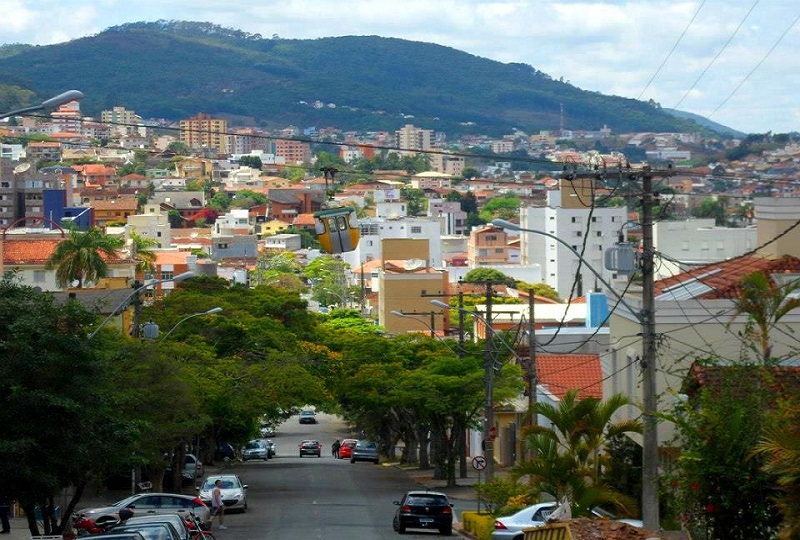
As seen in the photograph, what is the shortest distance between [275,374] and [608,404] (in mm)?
25332

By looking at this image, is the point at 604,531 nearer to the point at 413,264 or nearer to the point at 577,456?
the point at 577,456

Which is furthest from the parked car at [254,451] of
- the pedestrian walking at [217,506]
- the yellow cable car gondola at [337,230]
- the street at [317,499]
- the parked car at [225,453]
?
the yellow cable car gondola at [337,230]

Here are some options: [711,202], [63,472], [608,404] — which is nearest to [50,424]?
[63,472]

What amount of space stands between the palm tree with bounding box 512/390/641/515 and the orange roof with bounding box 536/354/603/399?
15.9 meters

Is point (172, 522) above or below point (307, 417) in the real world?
above

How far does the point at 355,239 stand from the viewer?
4062 centimetres

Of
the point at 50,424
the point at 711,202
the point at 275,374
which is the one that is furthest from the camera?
the point at 711,202

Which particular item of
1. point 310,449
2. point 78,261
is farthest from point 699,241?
point 78,261

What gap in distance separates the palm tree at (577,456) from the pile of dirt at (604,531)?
5333 millimetres

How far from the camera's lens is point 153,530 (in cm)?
2600

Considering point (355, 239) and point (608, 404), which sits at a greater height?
point (355, 239)

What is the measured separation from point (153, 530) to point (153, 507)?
9.69 m

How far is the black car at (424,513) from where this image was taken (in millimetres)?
37750

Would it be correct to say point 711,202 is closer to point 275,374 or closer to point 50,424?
point 275,374
